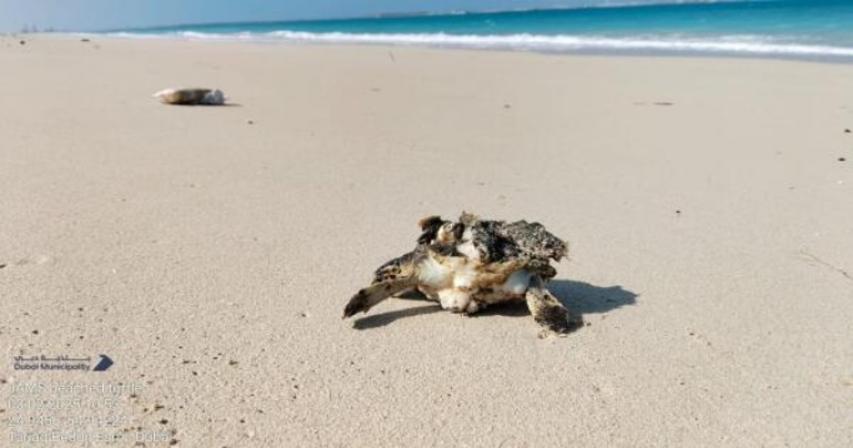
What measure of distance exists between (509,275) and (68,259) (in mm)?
1717

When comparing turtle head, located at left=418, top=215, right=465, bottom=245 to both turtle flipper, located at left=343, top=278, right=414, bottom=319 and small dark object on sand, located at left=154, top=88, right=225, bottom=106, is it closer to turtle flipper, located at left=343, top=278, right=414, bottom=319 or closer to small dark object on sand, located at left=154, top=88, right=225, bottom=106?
turtle flipper, located at left=343, top=278, right=414, bottom=319

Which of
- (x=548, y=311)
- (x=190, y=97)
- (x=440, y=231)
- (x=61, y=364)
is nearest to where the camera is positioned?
(x=61, y=364)

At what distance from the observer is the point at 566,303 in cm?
274

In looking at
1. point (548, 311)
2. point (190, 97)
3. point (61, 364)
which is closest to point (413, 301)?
point (548, 311)

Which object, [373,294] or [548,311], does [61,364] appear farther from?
[548,311]

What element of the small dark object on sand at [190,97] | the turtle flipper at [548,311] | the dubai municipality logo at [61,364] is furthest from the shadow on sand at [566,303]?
the small dark object on sand at [190,97]

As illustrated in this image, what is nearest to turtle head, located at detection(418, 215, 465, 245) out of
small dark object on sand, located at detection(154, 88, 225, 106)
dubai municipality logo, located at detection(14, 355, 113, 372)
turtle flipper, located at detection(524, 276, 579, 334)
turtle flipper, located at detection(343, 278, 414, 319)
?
turtle flipper, located at detection(343, 278, 414, 319)

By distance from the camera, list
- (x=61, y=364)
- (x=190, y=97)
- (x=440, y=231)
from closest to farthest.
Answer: (x=61, y=364), (x=440, y=231), (x=190, y=97)

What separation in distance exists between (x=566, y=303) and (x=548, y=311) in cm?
26

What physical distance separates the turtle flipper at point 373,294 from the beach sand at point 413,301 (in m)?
0.06

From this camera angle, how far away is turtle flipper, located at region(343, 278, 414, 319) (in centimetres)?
253

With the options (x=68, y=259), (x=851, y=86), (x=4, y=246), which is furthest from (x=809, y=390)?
(x=851, y=86)

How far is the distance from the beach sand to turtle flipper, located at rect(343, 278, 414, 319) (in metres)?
0.06

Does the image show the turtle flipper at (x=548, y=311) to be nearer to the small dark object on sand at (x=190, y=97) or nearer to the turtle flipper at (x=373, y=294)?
the turtle flipper at (x=373, y=294)
